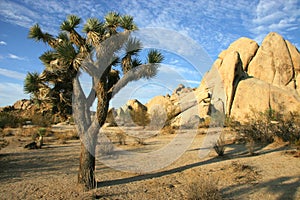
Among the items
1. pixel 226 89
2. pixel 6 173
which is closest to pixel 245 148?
pixel 6 173

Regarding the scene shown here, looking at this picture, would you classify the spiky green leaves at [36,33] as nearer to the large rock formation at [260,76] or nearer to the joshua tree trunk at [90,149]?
the joshua tree trunk at [90,149]

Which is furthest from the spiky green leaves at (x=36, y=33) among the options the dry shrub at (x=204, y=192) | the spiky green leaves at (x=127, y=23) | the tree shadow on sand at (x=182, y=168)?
the dry shrub at (x=204, y=192)

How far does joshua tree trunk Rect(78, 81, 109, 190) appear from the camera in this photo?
4.95 metres

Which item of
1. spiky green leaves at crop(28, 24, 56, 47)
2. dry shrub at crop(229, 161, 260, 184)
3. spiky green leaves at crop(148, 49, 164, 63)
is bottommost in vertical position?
dry shrub at crop(229, 161, 260, 184)

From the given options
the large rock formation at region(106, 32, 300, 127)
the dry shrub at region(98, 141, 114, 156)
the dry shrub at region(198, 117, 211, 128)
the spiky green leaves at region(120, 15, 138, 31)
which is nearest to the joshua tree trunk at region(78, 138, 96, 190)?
the spiky green leaves at region(120, 15, 138, 31)

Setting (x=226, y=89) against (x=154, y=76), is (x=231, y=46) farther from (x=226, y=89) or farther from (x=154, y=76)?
(x=154, y=76)

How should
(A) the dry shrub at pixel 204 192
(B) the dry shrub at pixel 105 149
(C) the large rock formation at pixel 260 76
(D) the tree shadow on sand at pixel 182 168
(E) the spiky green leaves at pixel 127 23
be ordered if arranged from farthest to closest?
(C) the large rock formation at pixel 260 76 → (B) the dry shrub at pixel 105 149 → (E) the spiky green leaves at pixel 127 23 → (D) the tree shadow on sand at pixel 182 168 → (A) the dry shrub at pixel 204 192

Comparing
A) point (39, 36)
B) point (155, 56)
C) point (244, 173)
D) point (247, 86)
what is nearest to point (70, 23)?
point (39, 36)

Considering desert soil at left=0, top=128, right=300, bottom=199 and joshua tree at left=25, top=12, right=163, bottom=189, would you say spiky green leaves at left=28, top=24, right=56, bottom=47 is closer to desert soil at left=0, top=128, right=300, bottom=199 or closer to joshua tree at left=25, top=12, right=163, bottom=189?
joshua tree at left=25, top=12, right=163, bottom=189

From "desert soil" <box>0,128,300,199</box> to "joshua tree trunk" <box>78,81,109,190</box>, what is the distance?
236 mm

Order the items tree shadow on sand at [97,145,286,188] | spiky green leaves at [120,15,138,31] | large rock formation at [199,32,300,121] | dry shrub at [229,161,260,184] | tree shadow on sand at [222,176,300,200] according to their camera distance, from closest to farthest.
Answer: tree shadow on sand at [222,176,300,200], dry shrub at [229,161,260,184], tree shadow on sand at [97,145,286,188], spiky green leaves at [120,15,138,31], large rock formation at [199,32,300,121]

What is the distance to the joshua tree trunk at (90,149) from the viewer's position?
4.95m

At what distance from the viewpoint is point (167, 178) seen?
5.65 metres

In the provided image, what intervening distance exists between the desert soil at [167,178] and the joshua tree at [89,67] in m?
0.69
